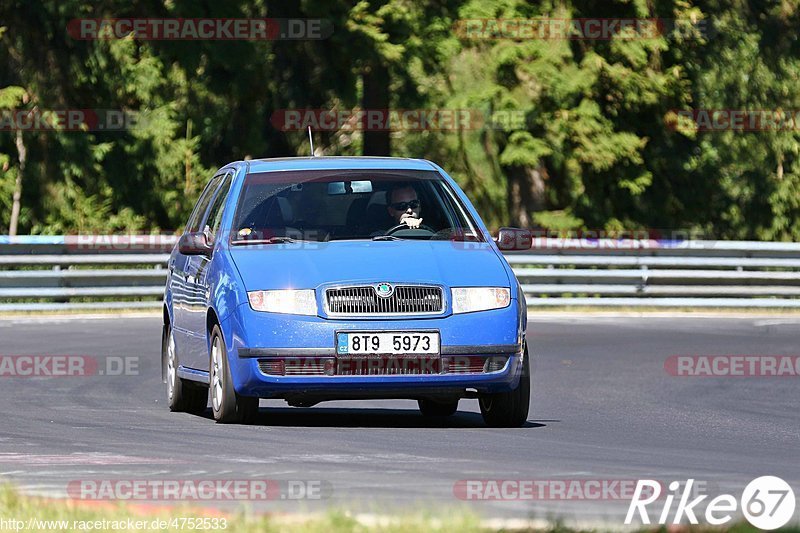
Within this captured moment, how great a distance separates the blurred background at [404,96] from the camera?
108 feet

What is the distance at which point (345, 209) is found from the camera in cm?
1149

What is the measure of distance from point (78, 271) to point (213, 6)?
8.31 m

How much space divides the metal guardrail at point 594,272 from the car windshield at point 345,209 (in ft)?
47.3

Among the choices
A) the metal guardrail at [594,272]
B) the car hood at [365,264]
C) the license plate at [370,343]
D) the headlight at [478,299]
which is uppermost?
the car hood at [365,264]

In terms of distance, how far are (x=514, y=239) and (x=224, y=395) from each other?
216cm

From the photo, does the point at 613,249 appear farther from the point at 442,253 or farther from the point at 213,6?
the point at 442,253

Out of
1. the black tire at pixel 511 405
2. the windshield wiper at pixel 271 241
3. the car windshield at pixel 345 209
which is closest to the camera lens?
the black tire at pixel 511 405

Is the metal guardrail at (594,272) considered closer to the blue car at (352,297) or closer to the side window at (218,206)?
the side window at (218,206)

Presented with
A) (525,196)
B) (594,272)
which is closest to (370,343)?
(594,272)

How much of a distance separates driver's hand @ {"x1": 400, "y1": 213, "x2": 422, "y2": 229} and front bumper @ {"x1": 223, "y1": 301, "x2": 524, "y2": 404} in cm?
105

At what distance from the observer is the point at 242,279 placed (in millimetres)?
10648

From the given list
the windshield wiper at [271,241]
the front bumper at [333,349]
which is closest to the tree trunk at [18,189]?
the windshield wiper at [271,241]

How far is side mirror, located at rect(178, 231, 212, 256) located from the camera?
11.5m

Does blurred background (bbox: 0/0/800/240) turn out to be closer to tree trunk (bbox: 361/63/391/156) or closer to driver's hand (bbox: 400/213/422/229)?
tree trunk (bbox: 361/63/391/156)
